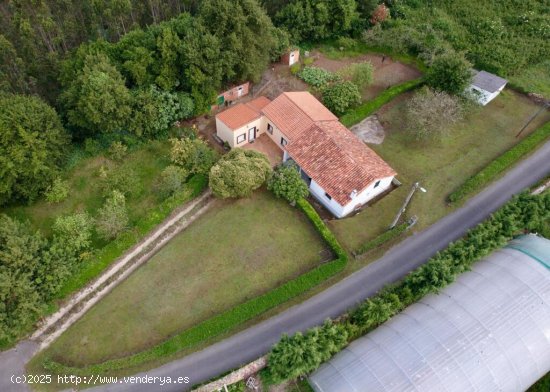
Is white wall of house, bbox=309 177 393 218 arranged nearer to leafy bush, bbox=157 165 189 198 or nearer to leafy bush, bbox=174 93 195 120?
leafy bush, bbox=157 165 189 198

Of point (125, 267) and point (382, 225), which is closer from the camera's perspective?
point (125, 267)

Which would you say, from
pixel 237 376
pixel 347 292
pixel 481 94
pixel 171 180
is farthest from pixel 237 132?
pixel 481 94

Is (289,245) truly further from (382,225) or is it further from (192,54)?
(192,54)

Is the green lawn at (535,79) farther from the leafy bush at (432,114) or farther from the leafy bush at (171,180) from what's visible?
the leafy bush at (171,180)

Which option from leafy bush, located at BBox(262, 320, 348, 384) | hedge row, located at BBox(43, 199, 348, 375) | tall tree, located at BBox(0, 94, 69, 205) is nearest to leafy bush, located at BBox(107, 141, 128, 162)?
tall tree, located at BBox(0, 94, 69, 205)

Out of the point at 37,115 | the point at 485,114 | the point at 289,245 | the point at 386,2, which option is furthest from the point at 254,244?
the point at 386,2

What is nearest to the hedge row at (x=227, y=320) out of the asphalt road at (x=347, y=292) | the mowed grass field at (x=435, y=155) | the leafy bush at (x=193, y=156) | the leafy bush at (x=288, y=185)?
the asphalt road at (x=347, y=292)

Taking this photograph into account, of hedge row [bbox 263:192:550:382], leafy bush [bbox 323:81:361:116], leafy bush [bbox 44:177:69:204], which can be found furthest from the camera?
leafy bush [bbox 323:81:361:116]

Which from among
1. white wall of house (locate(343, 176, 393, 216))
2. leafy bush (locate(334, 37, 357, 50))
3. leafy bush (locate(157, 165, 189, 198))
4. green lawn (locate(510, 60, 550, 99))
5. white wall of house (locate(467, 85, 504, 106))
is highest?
leafy bush (locate(334, 37, 357, 50))
